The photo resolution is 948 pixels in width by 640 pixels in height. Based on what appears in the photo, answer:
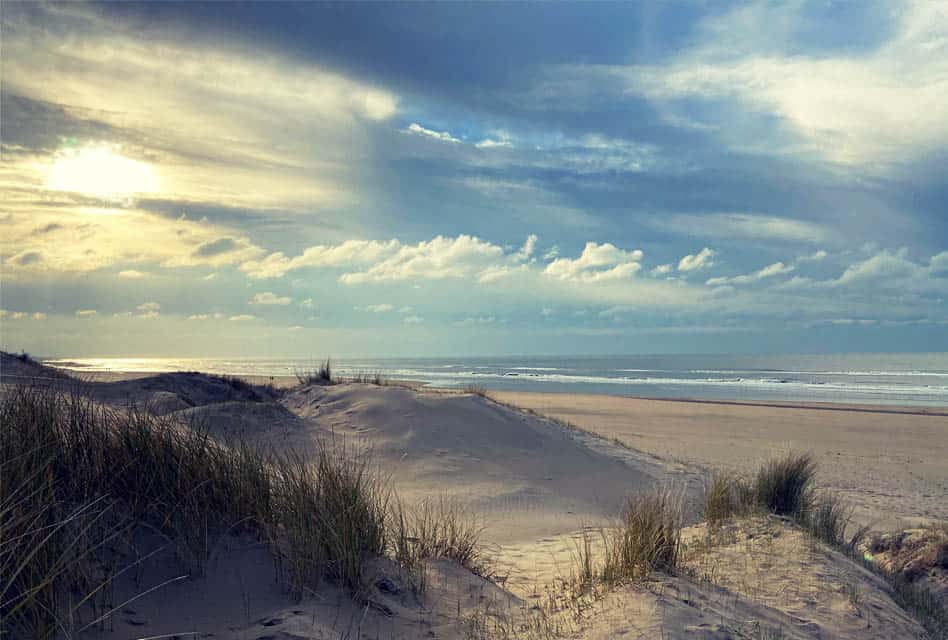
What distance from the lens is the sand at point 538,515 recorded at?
405 cm

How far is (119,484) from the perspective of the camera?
15.3 feet

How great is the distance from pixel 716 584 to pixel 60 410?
504 centimetres

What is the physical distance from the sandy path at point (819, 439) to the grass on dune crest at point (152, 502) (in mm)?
8377

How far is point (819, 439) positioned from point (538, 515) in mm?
14028

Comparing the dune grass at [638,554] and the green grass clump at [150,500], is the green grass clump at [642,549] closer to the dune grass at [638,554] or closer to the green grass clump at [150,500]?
the dune grass at [638,554]

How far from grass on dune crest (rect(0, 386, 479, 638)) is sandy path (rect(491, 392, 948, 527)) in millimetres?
8377

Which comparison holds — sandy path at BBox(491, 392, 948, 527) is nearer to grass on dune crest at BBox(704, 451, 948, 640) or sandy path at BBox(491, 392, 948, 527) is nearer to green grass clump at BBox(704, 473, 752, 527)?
grass on dune crest at BBox(704, 451, 948, 640)

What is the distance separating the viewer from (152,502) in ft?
15.1

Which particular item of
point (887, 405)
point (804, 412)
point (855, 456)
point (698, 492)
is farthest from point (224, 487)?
point (887, 405)

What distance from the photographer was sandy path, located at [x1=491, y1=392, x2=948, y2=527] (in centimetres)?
1224

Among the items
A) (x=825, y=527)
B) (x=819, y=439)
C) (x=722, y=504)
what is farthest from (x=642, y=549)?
(x=819, y=439)

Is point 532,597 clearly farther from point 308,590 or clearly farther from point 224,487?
point 224,487

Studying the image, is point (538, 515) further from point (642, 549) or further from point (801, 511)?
point (642, 549)

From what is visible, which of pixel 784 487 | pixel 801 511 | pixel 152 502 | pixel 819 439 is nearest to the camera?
pixel 152 502
